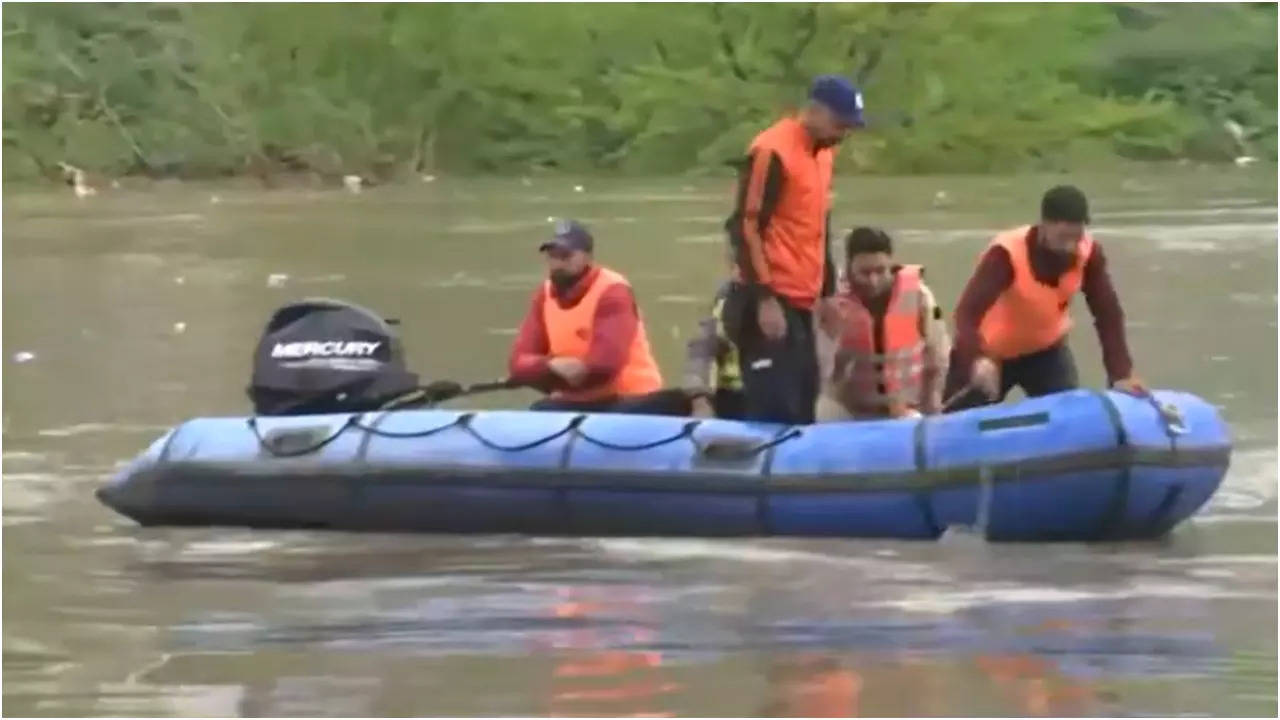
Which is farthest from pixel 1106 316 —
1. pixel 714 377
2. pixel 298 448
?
pixel 298 448

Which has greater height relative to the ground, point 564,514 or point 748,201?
point 748,201

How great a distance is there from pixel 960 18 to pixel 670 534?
43.1 meters

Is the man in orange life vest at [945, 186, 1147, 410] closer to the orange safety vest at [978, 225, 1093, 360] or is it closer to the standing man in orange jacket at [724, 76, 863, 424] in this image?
the orange safety vest at [978, 225, 1093, 360]

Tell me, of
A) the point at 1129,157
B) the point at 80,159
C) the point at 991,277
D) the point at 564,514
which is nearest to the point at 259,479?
the point at 564,514

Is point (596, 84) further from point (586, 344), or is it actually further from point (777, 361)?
point (777, 361)

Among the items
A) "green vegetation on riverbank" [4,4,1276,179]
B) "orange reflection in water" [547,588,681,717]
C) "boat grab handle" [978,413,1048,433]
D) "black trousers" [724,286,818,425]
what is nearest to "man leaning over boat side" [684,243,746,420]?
"black trousers" [724,286,818,425]

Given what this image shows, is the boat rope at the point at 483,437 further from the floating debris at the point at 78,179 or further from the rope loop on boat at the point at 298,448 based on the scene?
the floating debris at the point at 78,179

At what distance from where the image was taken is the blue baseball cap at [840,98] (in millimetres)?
9266

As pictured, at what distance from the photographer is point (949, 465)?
895 cm

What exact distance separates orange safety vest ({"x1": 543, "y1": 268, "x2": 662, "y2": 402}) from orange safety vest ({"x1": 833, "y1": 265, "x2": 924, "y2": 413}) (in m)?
0.80

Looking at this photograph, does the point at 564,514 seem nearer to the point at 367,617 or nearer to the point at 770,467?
the point at 770,467

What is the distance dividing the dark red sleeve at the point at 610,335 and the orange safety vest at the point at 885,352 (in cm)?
78

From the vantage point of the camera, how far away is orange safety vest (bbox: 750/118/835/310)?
30.8 feet

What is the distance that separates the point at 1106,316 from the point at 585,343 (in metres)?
1.71
